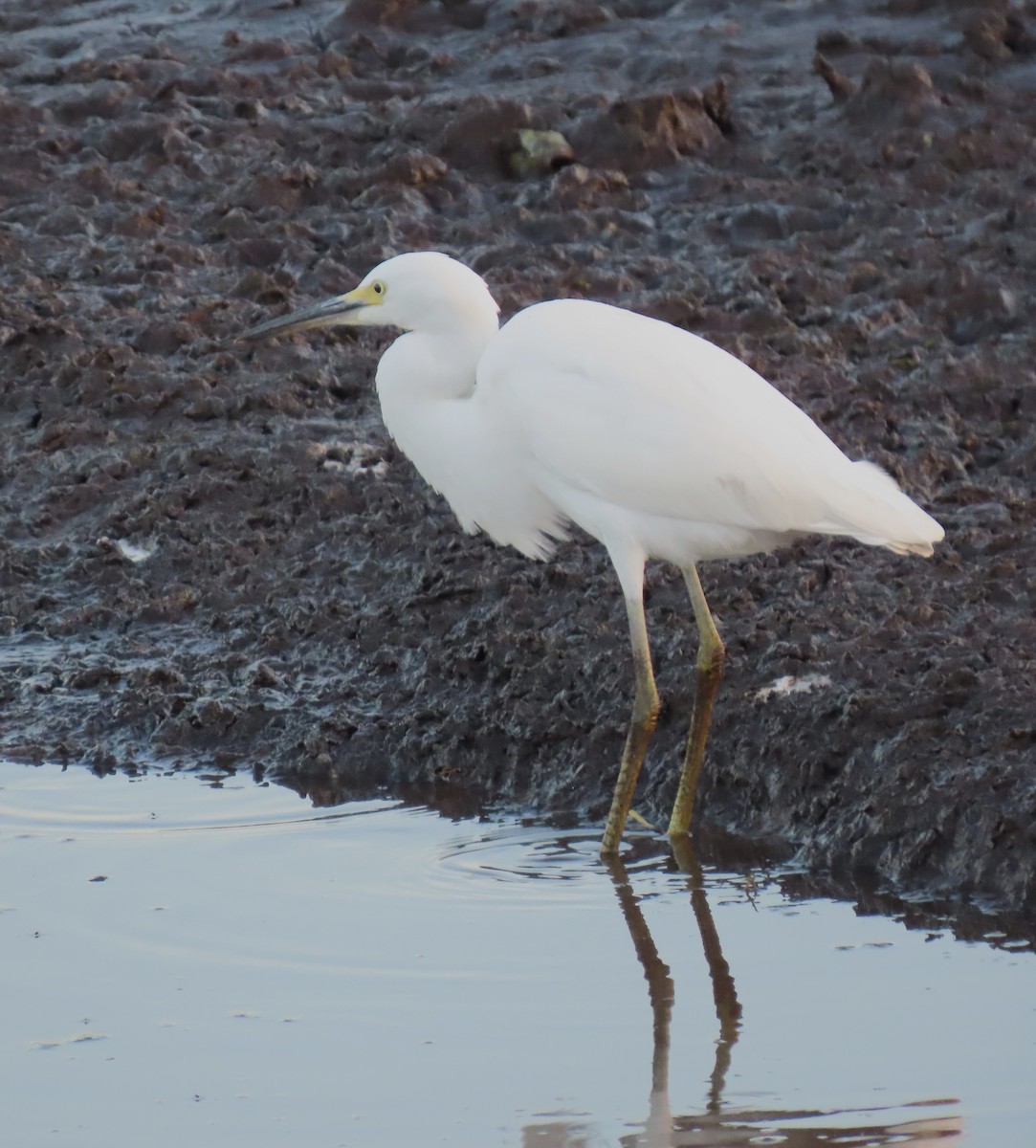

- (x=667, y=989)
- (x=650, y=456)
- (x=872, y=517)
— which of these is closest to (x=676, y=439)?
(x=650, y=456)

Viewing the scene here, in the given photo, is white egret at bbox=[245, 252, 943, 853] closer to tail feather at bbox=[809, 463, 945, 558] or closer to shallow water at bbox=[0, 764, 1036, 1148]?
tail feather at bbox=[809, 463, 945, 558]

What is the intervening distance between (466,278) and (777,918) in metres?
2.04

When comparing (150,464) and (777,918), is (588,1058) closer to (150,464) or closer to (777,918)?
(777,918)

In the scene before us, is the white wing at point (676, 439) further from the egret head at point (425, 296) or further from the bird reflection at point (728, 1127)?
the bird reflection at point (728, 1127)

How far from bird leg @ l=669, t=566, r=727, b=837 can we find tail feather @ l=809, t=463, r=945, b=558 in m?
0.43

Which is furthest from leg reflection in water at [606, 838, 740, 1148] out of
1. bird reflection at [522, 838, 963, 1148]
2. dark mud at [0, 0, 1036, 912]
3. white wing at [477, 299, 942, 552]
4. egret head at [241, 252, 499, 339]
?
egret head at [241, 252, 499, 339]

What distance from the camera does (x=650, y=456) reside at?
4.99 metres

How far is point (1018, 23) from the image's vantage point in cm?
1041

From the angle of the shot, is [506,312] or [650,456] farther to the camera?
[506,312]

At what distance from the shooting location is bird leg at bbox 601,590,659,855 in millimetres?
5086

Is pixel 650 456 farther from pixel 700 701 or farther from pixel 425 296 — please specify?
pixel 425 296

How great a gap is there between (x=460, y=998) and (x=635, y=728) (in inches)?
48.6

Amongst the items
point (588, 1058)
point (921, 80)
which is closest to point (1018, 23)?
point (921, 80)

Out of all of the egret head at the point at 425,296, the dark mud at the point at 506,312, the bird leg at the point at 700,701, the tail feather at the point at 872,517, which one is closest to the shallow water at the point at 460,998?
the bird leg at the point at 700,701
